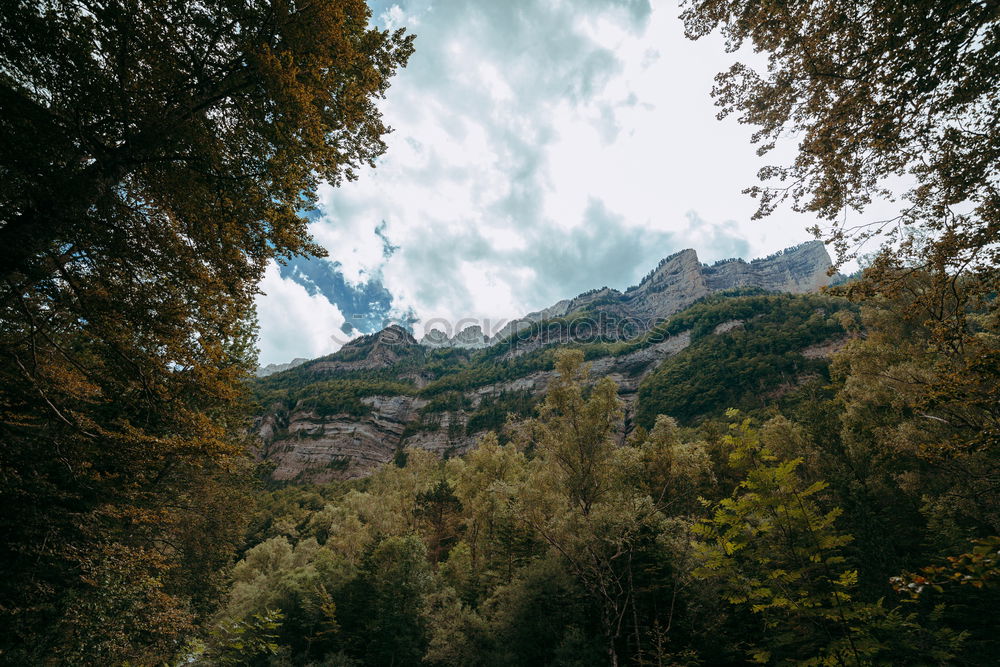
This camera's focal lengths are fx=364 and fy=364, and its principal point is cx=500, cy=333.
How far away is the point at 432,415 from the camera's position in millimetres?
114438

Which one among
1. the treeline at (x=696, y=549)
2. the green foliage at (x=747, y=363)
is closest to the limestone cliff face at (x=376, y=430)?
the green foliage at (x=747, y=363)

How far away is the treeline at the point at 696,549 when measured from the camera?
4.77 meters

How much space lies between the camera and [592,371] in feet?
357

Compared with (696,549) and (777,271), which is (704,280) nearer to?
(777,271)

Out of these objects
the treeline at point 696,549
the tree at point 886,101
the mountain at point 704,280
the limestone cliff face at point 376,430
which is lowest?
the treeline at point 696,549

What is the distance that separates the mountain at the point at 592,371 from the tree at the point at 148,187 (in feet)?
154

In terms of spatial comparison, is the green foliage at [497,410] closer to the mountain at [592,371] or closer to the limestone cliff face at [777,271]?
the mountain at [592,371]

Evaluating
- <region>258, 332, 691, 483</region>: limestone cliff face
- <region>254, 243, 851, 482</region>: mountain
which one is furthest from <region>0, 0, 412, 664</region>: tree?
<region>258, 332, 691, 483</region>: limestone cliff face

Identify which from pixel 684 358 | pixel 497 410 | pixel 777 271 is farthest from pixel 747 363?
pixel 777 271

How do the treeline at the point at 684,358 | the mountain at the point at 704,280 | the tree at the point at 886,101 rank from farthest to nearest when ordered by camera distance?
the mountain at the point at 704,280 → the treeline at the point at 684,358 → the tree at the point at 886,101

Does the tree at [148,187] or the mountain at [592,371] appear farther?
the mountain at [592,371]

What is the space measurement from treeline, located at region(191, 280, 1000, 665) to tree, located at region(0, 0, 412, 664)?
4.19 m

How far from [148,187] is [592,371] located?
10911 cm

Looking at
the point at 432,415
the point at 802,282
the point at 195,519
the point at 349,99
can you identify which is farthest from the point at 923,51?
the point at 802,282
